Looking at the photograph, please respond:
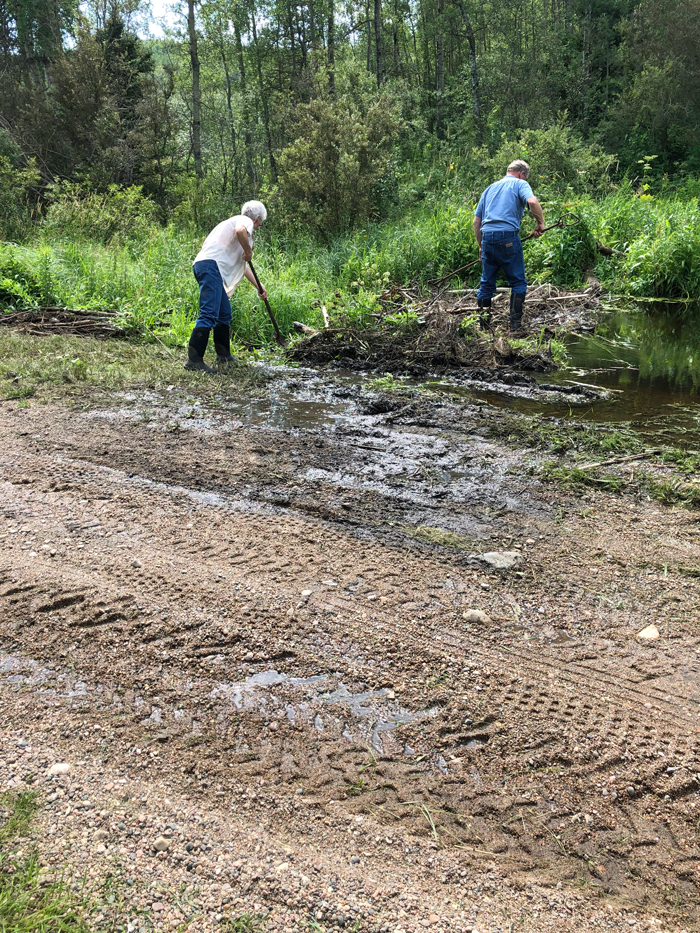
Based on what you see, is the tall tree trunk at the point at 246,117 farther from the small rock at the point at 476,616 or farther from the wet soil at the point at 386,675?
the small rock at the point at 476,616

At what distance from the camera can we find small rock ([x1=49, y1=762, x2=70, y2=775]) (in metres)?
1.91

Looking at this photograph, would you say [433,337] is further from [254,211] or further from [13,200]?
[13,200]

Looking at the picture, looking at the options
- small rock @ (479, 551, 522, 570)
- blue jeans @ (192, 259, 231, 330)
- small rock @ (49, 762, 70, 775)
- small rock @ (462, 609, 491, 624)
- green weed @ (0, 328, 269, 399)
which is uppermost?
blue jeans @ (192, 259, 231, 330)

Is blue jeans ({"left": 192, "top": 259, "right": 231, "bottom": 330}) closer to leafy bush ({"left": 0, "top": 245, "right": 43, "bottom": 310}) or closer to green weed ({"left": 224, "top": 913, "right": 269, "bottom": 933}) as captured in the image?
leafy bush ({"left": 0, "top": 245, "right": 43, "bottom": 310})

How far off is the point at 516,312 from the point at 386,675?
21.2 feet

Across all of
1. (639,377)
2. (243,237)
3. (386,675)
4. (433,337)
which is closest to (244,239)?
(243,237)

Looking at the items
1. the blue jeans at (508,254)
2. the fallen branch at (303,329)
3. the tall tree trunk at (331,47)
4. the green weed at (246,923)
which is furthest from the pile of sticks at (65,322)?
the tall tree trunk at (331,47)

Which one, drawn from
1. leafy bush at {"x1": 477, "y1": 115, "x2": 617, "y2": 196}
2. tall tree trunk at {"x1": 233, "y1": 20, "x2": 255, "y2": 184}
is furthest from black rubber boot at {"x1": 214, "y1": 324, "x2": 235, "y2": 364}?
tall tree trunk at {"x1": 233, "y1": 20, "x2": 255, "y2": 184}

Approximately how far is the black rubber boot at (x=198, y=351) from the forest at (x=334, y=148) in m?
1.45

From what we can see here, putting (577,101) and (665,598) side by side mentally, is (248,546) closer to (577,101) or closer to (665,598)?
(665,598)

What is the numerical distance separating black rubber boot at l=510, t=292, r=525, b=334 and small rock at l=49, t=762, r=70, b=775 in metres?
7.00

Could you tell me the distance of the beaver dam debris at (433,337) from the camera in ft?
22.5

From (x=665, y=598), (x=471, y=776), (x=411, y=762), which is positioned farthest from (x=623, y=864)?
(x=665, y=598)

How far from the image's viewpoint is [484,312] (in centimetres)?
813
